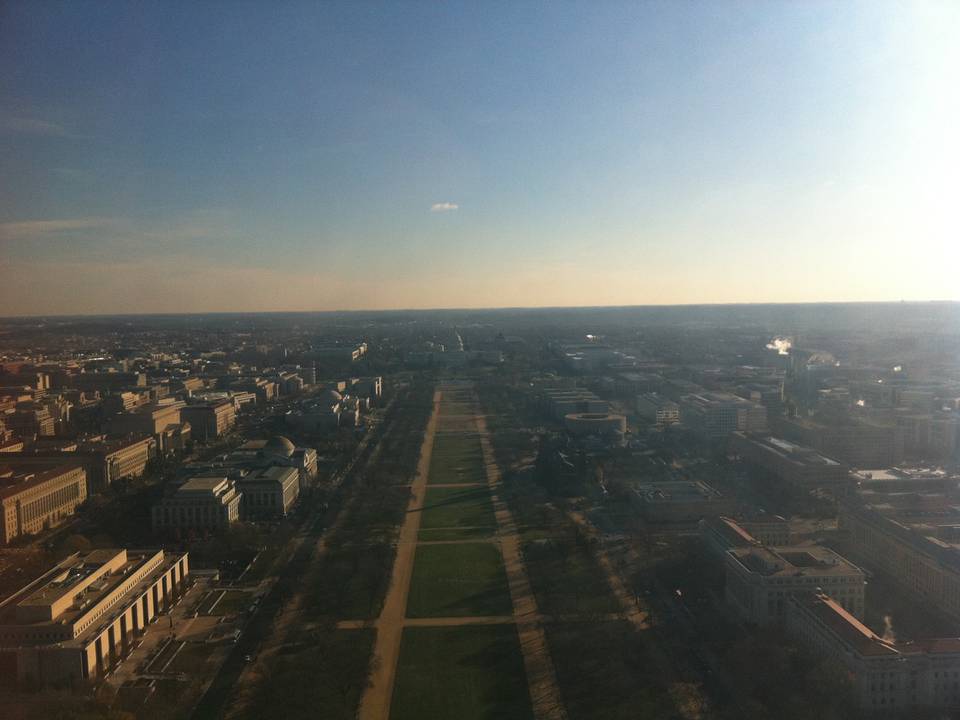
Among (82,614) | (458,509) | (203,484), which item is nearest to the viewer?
(82,614)

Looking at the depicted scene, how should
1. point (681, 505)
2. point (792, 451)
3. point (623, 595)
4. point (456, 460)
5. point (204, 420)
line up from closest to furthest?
point (623, 595) < point (681, 505) < point (792, 451) < point (456, 460) < point (204, 420)

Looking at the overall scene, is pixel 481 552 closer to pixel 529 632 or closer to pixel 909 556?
pixel 529 632

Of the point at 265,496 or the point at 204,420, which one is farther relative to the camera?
the point at 204,420

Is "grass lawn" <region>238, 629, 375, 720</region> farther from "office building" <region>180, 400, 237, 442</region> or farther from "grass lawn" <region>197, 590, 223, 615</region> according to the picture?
"office building" <region>180, 400, 237, 442</region>

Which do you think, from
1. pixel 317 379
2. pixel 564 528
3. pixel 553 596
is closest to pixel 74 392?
pixel 317 379

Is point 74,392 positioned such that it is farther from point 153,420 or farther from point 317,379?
point 317,379

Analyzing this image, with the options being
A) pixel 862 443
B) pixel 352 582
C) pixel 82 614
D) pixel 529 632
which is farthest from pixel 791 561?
pixel 862 443

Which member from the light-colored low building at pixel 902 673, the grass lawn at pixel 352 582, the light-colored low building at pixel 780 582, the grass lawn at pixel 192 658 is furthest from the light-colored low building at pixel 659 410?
the grass lawn at pixel 192 658
